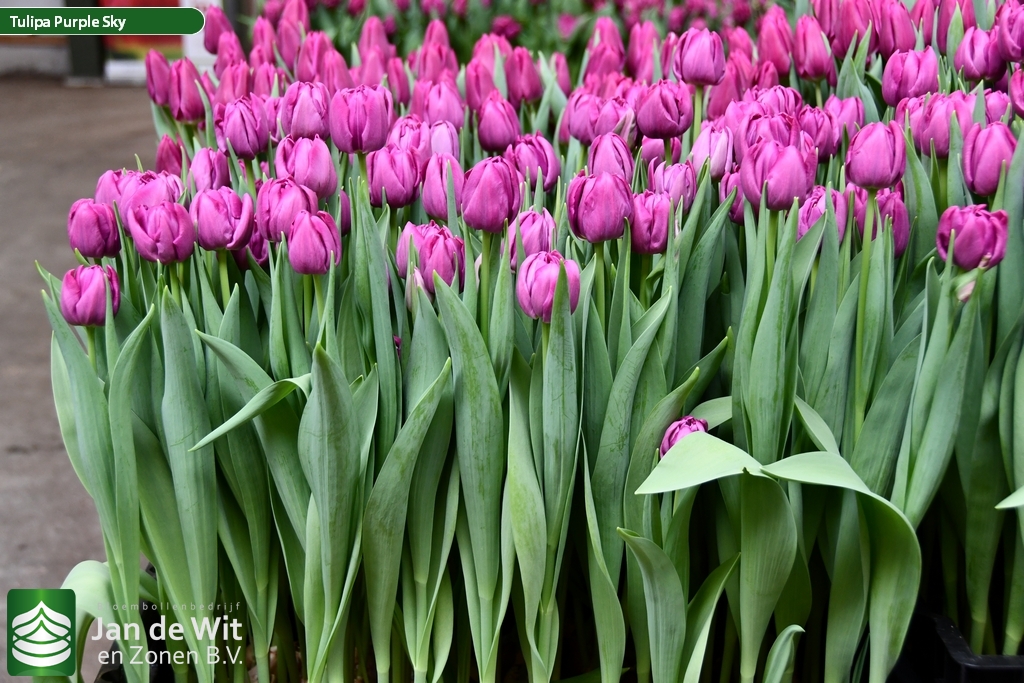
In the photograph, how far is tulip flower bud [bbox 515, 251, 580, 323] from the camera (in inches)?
23.3

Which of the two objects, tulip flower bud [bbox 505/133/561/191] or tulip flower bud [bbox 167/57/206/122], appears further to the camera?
tulip flower bud [bbox 167/57/206/122]

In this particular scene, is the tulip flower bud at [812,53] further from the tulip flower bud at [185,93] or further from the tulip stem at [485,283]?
the tulip flower bud at [185,93]

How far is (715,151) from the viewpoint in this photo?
2.64ft

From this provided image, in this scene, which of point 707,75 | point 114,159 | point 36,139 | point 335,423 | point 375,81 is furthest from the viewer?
point 36,139

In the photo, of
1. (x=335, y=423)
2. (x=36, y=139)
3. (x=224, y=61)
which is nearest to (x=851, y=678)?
(x=335, y=423)

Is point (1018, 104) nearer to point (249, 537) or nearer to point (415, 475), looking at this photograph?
point (415, 475)

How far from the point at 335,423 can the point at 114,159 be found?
4561mm

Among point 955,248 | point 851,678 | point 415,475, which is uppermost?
point 955,248

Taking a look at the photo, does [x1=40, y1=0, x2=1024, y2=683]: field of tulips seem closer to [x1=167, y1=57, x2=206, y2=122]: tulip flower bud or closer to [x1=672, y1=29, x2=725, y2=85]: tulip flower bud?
[x1=672, y1=29, x2=725, y2=85]: tulip flower bud

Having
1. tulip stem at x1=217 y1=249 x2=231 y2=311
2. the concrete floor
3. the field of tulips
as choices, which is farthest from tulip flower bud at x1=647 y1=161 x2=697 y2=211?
the concrete floor

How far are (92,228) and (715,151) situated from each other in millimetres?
493

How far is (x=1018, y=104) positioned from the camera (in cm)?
81

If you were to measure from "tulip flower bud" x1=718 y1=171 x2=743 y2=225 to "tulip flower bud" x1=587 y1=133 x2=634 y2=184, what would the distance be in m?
0.08

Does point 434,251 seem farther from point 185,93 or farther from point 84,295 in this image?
point 185,93
